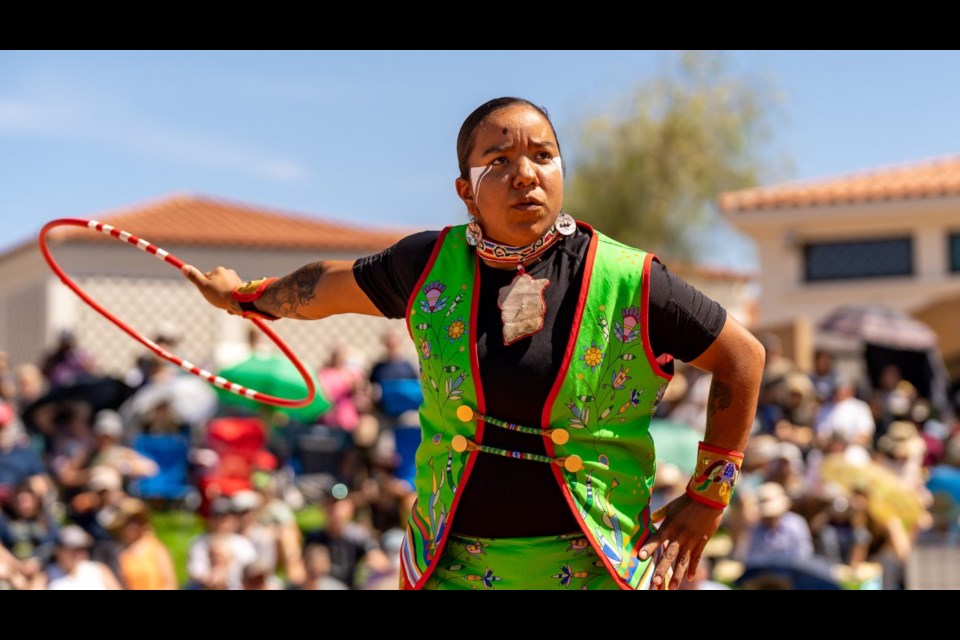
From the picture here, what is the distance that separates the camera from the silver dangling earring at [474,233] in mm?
3379

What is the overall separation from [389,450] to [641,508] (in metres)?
9.31

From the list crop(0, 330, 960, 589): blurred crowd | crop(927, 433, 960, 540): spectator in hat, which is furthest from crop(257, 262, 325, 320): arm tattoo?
crop(927, 433, 960, 540): spectator in hat

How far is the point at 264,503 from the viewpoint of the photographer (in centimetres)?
1152

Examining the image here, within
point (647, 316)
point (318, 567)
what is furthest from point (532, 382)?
point (318, 567)

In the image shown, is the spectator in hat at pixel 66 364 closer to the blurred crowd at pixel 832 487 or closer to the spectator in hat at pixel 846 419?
the blurred crowd at pixel 832 487

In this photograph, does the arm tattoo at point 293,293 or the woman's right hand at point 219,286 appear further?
the woman's right hand at point 219,286

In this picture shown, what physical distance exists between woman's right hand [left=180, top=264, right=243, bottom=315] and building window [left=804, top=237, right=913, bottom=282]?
2023cm

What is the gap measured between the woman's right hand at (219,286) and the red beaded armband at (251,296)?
15 mm

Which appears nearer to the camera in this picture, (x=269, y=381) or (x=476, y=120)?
(x=476, y=120)

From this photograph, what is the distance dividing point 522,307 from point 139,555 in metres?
7.49

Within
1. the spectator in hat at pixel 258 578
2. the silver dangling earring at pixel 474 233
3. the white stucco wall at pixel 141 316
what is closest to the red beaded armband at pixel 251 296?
the silver dangling earring at pixel 474 233

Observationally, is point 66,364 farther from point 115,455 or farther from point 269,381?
point 269,381

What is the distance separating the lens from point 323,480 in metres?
13.0
